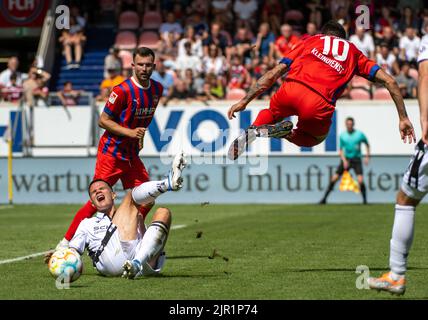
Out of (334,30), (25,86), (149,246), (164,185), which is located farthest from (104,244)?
(25,86)

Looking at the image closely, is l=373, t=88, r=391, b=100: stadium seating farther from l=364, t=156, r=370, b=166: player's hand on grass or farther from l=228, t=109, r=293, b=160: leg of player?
l=228, t=109, r=293, b=160: leg of player

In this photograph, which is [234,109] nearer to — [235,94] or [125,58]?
[235,94]

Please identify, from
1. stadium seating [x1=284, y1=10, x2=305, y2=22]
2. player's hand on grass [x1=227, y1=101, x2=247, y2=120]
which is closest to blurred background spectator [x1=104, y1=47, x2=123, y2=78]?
stadium seating [x1=284, y1=10, x2=305, y2=22]

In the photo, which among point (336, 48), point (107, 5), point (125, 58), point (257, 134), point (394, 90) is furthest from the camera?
point (107, 5)

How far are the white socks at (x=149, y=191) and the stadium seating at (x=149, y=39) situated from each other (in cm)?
2092

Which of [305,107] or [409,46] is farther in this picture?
[409,46]

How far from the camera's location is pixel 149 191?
11.2m

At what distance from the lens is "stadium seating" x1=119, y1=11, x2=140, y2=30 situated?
33.1 meters

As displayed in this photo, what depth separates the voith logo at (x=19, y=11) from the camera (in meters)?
33.9

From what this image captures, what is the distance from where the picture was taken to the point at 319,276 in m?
11.3

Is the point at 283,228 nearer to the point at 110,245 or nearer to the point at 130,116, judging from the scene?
the point at 130,116

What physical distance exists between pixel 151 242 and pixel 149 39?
21.7 metres

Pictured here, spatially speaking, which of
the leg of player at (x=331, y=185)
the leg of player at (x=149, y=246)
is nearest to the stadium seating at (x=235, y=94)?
the leg of player at (x=331, y=185)

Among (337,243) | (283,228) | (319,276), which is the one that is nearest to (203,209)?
(283,228)
